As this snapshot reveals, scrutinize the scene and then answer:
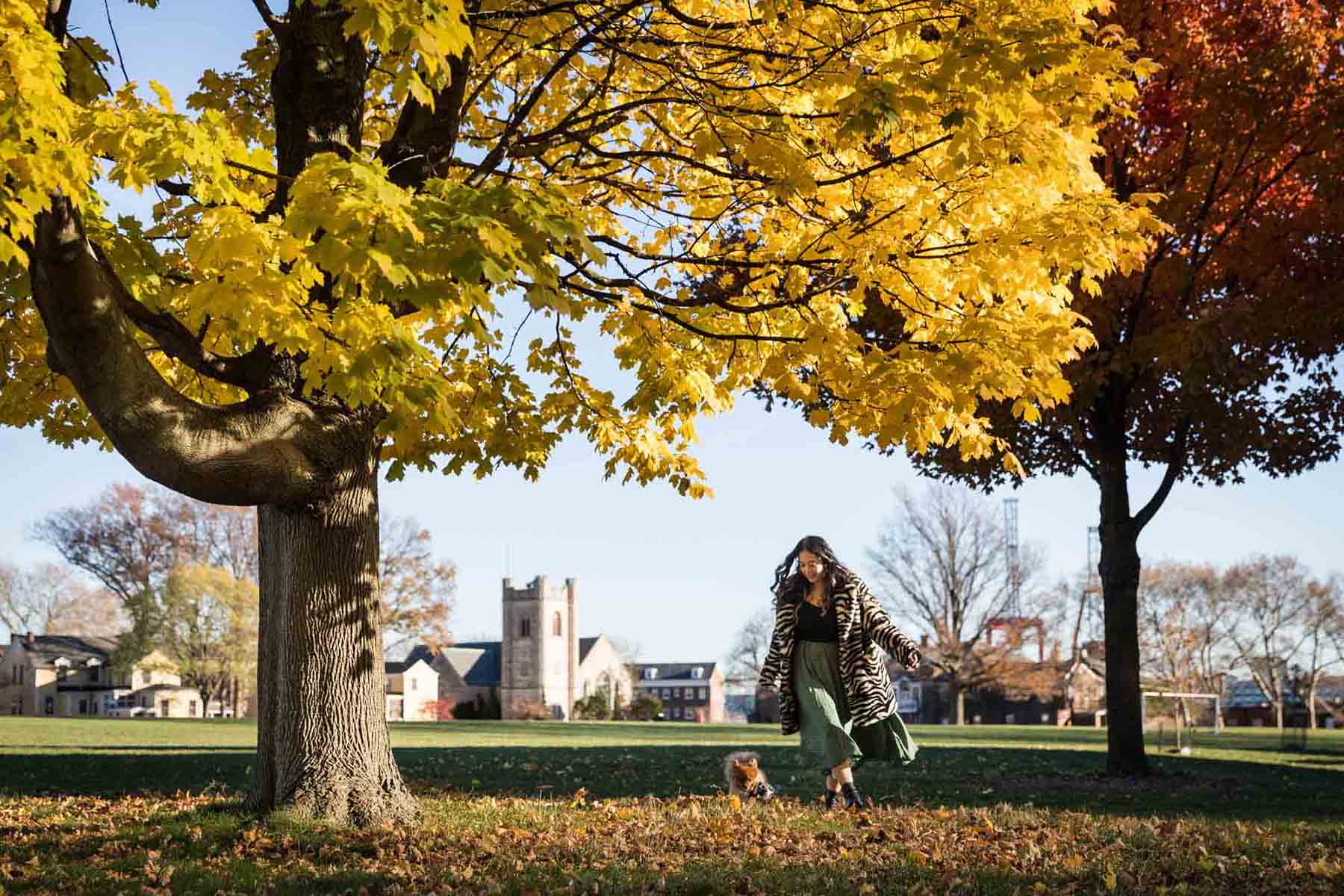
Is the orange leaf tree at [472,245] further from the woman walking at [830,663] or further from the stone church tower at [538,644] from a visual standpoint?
the stone church tower at [538,644]

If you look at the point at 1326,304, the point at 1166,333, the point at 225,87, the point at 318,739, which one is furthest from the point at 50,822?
the point at 1326,304

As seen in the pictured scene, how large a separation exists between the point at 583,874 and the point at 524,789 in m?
5.33

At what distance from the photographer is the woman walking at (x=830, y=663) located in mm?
9000

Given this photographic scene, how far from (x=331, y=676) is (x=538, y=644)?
9307 cm

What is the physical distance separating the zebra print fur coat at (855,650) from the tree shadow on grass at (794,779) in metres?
1.48

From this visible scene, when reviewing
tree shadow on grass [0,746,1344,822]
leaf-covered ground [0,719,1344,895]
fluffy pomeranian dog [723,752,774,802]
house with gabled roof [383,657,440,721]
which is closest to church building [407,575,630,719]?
house with gabled roof [383,657,440,721]

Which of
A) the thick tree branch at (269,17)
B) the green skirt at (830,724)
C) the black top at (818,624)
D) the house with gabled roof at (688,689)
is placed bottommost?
the house with gabled roof at (688,689)

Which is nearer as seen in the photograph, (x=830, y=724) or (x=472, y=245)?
(x=472, y=245)

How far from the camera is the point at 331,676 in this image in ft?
25.4

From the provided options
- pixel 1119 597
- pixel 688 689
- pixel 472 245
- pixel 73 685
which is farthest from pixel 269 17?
pixel 688 689

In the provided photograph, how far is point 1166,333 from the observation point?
43.4ft

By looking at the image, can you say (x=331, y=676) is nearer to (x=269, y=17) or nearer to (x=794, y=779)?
(x=269, y=17)

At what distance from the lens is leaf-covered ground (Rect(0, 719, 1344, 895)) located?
586 cm

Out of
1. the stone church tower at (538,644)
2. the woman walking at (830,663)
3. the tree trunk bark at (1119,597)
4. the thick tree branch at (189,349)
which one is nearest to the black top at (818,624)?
the woman walking at (830,663)
